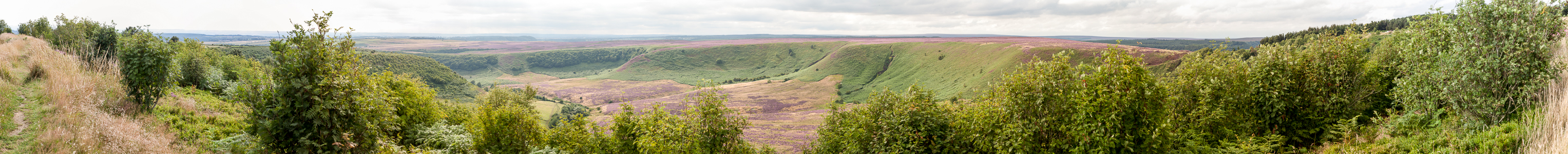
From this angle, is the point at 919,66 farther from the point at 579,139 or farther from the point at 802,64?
the point at 579,139

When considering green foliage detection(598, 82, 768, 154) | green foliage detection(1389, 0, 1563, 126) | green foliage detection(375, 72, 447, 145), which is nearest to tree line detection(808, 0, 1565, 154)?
green foliage detection(1389, 0, 1563, 126)

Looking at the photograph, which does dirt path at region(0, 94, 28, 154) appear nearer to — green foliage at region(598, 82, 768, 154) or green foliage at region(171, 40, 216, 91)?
green foliage at region(598, 82, 768, 154)

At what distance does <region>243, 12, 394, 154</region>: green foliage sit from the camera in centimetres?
754

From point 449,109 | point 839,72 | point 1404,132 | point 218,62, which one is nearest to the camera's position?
point 1404,132

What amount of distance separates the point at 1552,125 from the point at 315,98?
1712 centimetres

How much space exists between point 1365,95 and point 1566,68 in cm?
520

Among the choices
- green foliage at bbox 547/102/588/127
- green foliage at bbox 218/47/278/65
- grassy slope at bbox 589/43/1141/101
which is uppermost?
green foliage at bbox 218/47/278/65

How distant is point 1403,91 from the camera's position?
12.6 meters

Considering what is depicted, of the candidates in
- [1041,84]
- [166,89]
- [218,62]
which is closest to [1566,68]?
[1041,84]

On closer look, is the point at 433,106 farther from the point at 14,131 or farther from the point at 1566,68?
the point at 1566,68

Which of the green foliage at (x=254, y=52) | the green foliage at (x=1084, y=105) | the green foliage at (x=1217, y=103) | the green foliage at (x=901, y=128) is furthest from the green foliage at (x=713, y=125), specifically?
the green foliage at (x=254, y=52)

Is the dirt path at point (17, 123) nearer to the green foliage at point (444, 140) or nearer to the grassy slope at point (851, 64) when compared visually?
the green foliage at point (444, 140)

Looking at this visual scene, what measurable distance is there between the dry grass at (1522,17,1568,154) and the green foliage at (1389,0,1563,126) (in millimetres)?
270

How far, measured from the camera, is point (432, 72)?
117 meters
